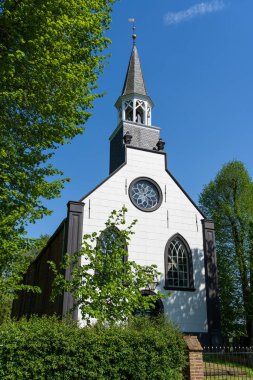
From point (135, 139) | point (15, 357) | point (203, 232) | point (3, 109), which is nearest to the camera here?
point (15, 357)

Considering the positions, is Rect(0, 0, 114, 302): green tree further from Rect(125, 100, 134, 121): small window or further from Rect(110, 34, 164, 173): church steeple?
Rect(125, 100, 134, 121): small window

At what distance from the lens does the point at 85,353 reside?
8102mm

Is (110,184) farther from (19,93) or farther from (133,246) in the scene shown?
(19,93)

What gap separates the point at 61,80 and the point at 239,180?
1819 cm

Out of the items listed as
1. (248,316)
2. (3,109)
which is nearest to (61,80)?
(3,109)

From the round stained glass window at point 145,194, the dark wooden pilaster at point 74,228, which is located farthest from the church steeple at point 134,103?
the dark wooden pilaster at point 74,228

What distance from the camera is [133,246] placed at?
18.1m

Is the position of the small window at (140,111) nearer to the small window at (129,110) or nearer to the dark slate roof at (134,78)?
the small window at (129,110)

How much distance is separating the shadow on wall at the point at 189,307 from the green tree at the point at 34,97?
9.01 meters

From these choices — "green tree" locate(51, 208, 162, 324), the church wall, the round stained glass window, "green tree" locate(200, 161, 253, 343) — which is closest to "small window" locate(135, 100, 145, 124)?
the church wall

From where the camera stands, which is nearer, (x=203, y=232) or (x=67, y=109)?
(x=67, y=109)

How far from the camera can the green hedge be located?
7.57m

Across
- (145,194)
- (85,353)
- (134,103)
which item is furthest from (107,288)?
(134,103)

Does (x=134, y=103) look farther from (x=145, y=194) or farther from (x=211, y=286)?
(x=211, y=286)
